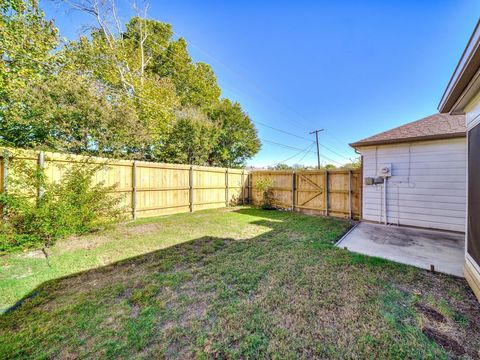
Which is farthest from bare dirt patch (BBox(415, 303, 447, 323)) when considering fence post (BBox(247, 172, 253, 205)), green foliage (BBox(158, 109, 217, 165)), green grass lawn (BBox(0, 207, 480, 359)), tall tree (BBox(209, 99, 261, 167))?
tall tree (BBox(209, 99, 261, 167))

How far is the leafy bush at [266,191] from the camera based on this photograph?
909 cm

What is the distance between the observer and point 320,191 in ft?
24.9

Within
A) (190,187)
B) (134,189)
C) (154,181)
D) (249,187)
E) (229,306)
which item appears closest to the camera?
(229,306)

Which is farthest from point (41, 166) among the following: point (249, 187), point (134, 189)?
point (249, 187)

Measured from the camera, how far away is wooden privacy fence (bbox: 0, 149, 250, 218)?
449 centimetres

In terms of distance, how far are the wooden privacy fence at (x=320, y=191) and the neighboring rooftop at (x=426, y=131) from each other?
4.43 feet

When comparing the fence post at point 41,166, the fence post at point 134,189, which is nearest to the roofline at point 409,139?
the fence post at point 134,189

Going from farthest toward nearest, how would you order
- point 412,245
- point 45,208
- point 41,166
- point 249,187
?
point 249,187 < point 41,166 < point 412,245 < point 45,208

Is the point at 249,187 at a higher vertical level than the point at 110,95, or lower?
lower

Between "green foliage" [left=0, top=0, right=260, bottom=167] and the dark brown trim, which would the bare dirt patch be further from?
"green foliage" [left=0, top=0, right=260, bottom=167]

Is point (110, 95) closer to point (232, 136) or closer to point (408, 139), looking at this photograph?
point (232, 136)

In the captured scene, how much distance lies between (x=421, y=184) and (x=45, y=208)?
9378 mm

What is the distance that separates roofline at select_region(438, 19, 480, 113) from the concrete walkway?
2.61 m

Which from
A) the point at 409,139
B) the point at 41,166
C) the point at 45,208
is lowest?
the point at 45,208
